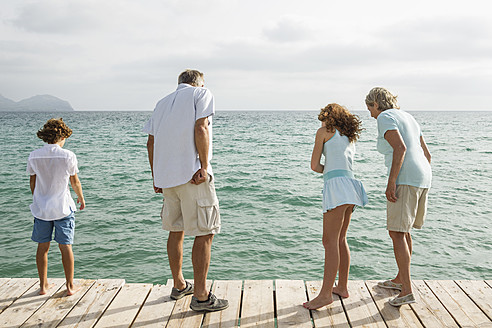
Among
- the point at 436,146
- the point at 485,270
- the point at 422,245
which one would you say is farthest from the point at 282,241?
the point at 436,146

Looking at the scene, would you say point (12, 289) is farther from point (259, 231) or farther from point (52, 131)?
point (259, 231)

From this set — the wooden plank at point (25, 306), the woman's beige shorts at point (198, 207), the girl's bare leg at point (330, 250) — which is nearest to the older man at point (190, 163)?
the woman's beige shorts at point (198, 207)

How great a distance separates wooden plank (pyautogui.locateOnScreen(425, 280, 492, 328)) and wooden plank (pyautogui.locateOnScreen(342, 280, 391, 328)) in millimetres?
636

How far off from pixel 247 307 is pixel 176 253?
770mm

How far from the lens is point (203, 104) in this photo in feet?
10.7

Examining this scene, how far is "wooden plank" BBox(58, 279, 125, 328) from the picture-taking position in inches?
131

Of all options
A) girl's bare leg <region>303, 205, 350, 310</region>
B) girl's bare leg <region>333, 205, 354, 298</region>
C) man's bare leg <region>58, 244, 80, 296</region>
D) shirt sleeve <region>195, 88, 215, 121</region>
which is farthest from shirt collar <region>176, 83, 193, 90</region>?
man's bare leg <region>58, 244, 80, 296</region>

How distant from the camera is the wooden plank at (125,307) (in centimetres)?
332

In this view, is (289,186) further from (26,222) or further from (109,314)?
(109,314)

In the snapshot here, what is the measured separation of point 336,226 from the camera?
3441mm

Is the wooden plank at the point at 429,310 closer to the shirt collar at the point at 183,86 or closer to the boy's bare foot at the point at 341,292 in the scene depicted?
the boy's bare foot at the point at 341,292

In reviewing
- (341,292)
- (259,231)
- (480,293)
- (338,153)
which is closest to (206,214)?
(338,153)

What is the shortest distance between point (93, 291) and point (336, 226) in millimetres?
2297

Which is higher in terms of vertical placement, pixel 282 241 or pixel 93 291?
pixel 93 291
